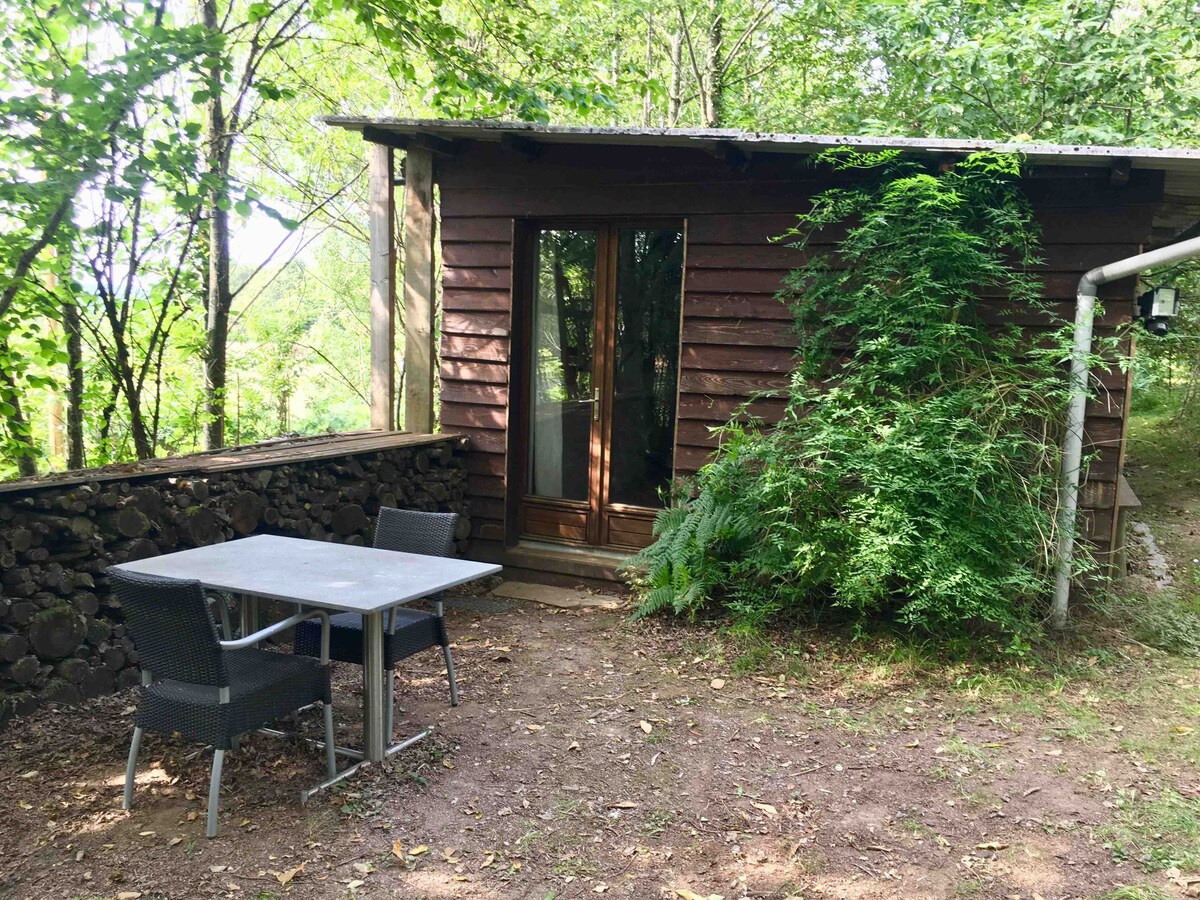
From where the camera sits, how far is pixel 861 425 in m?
4.70

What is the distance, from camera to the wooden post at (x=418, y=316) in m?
6.32

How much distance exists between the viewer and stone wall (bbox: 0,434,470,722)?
3.47 metres

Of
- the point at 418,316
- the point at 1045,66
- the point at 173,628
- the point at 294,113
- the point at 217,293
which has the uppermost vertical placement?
the point at 294,113

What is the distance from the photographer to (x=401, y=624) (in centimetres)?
366

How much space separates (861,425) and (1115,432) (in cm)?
155

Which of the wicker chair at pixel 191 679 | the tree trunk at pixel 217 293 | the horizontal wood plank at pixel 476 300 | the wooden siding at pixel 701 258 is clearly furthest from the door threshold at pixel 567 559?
the wicker chair at pixel 191 679

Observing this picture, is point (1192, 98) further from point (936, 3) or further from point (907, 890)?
point (907, 890)

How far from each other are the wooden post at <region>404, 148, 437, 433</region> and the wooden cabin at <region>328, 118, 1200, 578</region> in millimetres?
15

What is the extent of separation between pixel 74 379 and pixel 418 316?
7.67 feet

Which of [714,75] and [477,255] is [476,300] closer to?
[477,255]

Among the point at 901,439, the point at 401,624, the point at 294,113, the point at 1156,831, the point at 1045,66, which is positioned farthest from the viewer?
the point at 294,113

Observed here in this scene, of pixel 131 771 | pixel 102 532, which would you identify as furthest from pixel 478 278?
pixel 131 771

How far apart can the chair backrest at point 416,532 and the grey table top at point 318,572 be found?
0.21m

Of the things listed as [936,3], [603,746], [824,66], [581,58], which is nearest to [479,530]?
[603,746]
